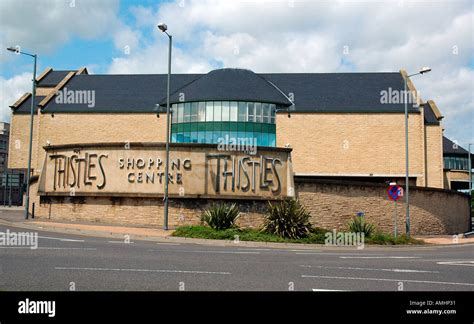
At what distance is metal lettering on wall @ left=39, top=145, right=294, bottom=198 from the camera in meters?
23.2

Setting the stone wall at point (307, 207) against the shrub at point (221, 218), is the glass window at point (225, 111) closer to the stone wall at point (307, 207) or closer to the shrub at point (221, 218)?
the stone wall at point (307, 207)

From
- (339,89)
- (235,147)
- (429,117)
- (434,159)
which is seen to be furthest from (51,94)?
(434,159)

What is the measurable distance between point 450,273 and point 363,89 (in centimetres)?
3938

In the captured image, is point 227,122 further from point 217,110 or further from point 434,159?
point 434,159

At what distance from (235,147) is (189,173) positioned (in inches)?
119

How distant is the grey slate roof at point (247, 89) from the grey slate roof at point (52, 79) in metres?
8.59

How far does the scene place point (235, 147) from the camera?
2428cm

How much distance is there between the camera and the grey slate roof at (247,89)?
44469mm

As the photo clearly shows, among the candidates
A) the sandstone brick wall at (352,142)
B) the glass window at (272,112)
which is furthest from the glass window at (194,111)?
the sandstone brick wall at (352,142)

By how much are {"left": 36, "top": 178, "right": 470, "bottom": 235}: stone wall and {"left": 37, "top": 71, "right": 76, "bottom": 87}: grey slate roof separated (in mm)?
39370

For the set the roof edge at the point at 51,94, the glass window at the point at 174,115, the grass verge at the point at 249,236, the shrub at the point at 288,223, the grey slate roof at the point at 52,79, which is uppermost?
the grey slate roof at the point at 52,79

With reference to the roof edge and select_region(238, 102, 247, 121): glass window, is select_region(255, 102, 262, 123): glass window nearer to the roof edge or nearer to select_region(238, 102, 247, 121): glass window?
select_region(238, 102, 247, 121): glass window

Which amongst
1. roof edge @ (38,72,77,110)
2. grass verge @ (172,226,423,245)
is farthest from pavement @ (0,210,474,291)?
roof edge @ (38,72,77,110)

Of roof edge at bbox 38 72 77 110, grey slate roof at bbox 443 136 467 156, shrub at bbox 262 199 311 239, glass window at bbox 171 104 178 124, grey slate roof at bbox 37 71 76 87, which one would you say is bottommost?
shrub at bbox 262 199 311 239
